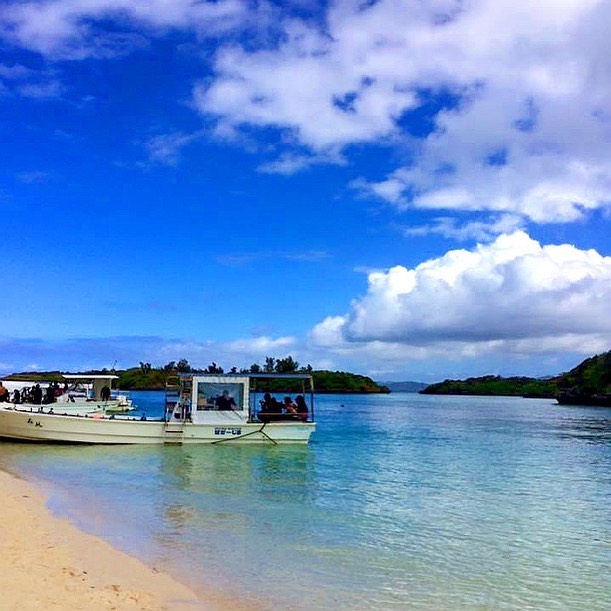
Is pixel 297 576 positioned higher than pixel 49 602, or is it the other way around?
pixel 49 602

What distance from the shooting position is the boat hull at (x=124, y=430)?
1163 inches

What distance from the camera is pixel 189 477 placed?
21.8m

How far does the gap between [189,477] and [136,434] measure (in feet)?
29.5

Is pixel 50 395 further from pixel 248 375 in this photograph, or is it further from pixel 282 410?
pixel 248 375

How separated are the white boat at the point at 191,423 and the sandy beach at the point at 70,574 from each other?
643 inches

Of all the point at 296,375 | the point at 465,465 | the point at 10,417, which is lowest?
the point at 465,465

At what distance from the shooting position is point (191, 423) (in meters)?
30.1

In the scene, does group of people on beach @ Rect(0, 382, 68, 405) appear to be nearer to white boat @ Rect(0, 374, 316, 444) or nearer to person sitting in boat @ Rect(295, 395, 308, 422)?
white boat @ Rect(0, 374, 316, 444)

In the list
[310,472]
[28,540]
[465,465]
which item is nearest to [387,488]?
[310,472]

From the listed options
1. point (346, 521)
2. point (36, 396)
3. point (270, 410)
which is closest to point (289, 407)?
point (270, 410)

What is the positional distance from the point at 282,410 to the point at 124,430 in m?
7.71

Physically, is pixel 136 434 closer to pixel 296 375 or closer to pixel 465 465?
pixel 296 375

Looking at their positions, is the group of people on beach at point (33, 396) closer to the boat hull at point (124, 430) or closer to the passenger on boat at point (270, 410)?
the boat hull at point (124, 430)

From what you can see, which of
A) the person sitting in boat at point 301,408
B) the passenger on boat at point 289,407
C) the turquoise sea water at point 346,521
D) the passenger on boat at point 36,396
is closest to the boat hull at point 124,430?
the turquoise sea water at point 346,521
